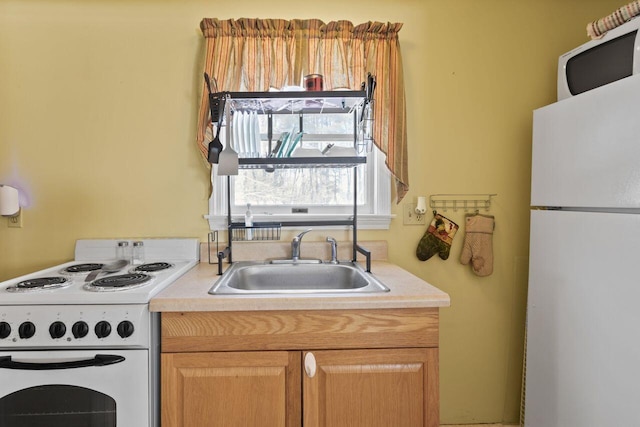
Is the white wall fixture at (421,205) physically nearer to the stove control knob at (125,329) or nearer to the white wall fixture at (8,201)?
the stove control knob at (125,329)

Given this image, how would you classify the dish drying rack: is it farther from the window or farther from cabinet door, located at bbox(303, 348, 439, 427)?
cabinet door, located at bbox(303, 348, 439, 427)

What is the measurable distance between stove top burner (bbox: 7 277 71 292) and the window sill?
2.24 ft

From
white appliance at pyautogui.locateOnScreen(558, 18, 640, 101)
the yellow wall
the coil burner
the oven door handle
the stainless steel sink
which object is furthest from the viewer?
the yellow wall

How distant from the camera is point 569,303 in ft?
4.63

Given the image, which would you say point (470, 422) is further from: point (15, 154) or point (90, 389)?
point (15, 154)

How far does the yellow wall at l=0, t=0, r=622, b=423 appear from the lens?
1.80 m

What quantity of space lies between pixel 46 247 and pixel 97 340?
1.00 metres

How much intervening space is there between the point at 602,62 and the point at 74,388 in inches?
91.0

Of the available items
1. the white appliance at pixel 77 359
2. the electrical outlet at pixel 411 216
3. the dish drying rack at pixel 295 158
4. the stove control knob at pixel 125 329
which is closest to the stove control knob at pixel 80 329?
the white appliance at pixel 77 359

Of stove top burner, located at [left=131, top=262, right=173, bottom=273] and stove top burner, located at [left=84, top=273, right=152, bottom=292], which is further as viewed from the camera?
stove top burner, located at [left=131, top=262, right=173, bottom=273]

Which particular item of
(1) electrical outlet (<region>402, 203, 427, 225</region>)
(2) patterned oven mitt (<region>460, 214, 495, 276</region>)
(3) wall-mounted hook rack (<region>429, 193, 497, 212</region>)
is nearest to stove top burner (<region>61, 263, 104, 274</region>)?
(1) electrical outlet (<region>402, 203, 427, 225</region>)

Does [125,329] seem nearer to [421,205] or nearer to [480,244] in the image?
[421,205]

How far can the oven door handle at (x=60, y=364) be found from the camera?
1.12 m

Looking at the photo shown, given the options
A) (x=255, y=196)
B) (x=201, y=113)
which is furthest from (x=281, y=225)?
(x=201, y=113)
